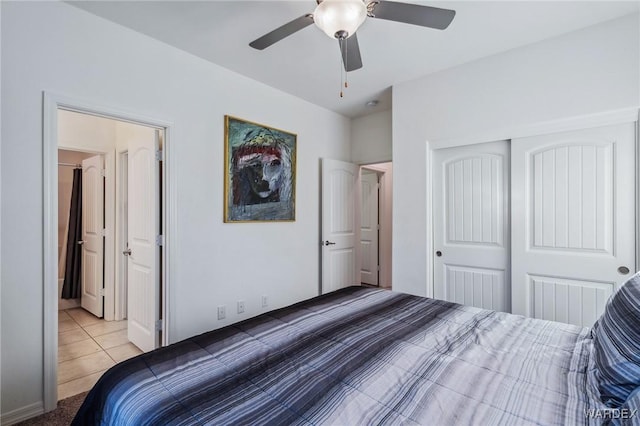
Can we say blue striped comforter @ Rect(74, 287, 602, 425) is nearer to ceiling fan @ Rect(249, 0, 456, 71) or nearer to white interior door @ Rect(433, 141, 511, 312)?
white interior door @ Rect(433, 141, 511, 312)

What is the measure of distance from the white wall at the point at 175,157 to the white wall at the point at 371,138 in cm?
25

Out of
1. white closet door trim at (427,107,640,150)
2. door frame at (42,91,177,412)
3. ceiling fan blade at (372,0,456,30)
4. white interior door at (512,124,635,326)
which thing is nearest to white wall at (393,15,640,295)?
white closet door trim at (427,107,640,150)

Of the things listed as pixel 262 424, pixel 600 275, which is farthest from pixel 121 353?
pixel 600 275

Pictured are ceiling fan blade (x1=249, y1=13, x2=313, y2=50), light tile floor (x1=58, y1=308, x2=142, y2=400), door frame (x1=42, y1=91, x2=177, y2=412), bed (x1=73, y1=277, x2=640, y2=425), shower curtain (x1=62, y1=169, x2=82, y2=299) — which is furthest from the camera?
shower curtain (x1=62, y1=169, x2=82, y2=299)

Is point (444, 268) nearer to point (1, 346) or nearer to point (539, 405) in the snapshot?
point (539, 405)

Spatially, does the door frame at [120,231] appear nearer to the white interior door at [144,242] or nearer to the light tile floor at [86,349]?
the light tile floor at [86,349]

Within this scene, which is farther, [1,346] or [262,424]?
[1,346]

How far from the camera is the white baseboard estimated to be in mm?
1764

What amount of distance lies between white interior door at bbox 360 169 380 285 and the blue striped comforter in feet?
12.0

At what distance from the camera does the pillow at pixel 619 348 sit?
2.91 feet

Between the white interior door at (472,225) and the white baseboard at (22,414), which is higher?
the white interior door at (472,225)

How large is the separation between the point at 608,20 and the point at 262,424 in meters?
3.23

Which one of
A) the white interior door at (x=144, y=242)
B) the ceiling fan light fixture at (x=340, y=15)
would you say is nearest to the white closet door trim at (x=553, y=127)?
the ceiling fan light fixture at (x=340, y=15)

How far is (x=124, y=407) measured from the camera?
94cm
